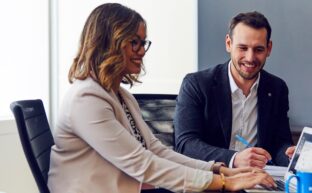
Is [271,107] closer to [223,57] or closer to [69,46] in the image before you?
[223,57]

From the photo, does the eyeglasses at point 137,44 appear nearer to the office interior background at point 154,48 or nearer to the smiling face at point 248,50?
the smiling face at point 248,50

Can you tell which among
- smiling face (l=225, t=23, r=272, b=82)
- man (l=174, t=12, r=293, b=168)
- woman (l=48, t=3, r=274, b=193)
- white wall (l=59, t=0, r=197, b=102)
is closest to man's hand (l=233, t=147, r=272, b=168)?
woman (l=48, t=3, r=274, b=193)

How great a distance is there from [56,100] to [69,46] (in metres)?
0.42

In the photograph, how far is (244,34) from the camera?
2.09 m

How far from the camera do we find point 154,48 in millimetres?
3172

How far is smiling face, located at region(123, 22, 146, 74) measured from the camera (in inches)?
60.1

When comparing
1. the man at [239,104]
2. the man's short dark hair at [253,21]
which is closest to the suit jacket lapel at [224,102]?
the man at [239,104]

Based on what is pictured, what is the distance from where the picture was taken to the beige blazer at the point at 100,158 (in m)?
1.36

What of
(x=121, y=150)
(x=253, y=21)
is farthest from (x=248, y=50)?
(x=121, y=150)

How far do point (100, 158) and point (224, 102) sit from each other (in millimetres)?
846

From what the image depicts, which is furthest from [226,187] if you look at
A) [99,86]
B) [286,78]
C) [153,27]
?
[153,27]

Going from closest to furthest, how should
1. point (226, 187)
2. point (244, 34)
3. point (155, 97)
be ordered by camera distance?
point (226, 187), point (244, 34), point (155, 97)

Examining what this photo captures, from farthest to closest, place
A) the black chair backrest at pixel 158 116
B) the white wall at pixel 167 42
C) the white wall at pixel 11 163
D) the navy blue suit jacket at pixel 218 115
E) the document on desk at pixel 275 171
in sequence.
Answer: the white wall at pixel 167 42 → the white wall at pixel 11 163 → the black chair backrest at pixel 158 116 → the navy blue suit jacket at pixel 218 115 → the document on desk at pixel 275 171

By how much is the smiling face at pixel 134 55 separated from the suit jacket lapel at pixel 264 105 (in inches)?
30.3
